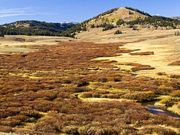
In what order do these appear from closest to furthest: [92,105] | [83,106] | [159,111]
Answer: [159,111] < [83,106] < [92,105]

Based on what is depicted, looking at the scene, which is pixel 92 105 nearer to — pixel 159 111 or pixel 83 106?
pixel 83 106

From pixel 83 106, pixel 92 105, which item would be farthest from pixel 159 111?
pixel 83 106

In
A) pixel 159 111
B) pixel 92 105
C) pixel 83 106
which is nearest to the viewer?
pixel 159 111

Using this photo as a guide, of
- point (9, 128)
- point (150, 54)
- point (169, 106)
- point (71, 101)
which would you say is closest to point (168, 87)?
point (169, 106)

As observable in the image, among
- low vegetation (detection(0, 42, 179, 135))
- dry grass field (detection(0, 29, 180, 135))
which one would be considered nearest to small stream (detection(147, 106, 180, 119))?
dry grass field (detection(0, 29, 180, 135))

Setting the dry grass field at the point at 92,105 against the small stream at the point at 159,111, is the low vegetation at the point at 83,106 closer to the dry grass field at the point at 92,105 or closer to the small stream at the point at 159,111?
the dry grass field at the point at 92,105

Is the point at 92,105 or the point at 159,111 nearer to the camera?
the point at 159,111

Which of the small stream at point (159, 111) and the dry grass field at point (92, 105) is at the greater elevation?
the dry grass field at point (92, 105)

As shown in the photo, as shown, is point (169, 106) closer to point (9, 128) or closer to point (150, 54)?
point (9, 128)

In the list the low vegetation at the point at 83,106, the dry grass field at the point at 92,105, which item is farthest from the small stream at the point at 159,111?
the low vegetation at the point at 83,106

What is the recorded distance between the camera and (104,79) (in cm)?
5397

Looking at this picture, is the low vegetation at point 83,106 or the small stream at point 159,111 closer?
the low vegetation at point 83,106

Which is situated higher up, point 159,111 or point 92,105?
point 92,105

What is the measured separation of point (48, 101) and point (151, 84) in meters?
14.6
